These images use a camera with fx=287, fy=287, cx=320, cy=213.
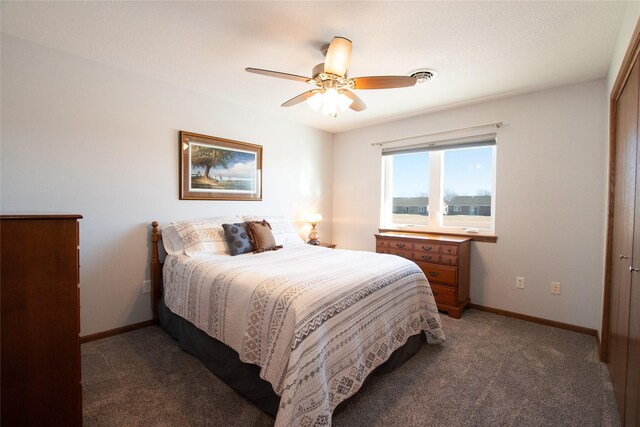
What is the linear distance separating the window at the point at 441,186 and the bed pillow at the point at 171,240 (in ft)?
8.86

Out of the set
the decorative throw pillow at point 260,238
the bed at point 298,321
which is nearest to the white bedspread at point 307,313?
the bed at point 298,321

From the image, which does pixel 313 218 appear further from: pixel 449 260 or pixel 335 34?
pixel 335 34

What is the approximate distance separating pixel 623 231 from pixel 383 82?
5.73 feet

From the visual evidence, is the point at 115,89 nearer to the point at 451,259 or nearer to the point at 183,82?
the point at 183,82

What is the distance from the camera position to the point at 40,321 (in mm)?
1240

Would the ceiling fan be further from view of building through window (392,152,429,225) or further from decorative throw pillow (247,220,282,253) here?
view of building through window (392,152,429,225)

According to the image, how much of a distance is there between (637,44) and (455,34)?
3.04 ft

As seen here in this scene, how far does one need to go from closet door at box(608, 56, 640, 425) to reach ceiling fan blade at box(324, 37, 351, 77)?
5.05 ft

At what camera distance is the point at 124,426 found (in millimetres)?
1543

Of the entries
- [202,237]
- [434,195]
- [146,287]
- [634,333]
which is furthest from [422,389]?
[146,287]

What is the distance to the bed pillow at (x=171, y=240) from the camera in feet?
8.82

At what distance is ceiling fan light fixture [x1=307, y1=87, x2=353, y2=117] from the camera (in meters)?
2.04

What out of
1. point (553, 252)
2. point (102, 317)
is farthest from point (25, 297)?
point (553, 252)

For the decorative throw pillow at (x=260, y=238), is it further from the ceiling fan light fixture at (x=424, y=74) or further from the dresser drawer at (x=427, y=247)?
the ceiling fan light fixture at (x=424, y=74)
